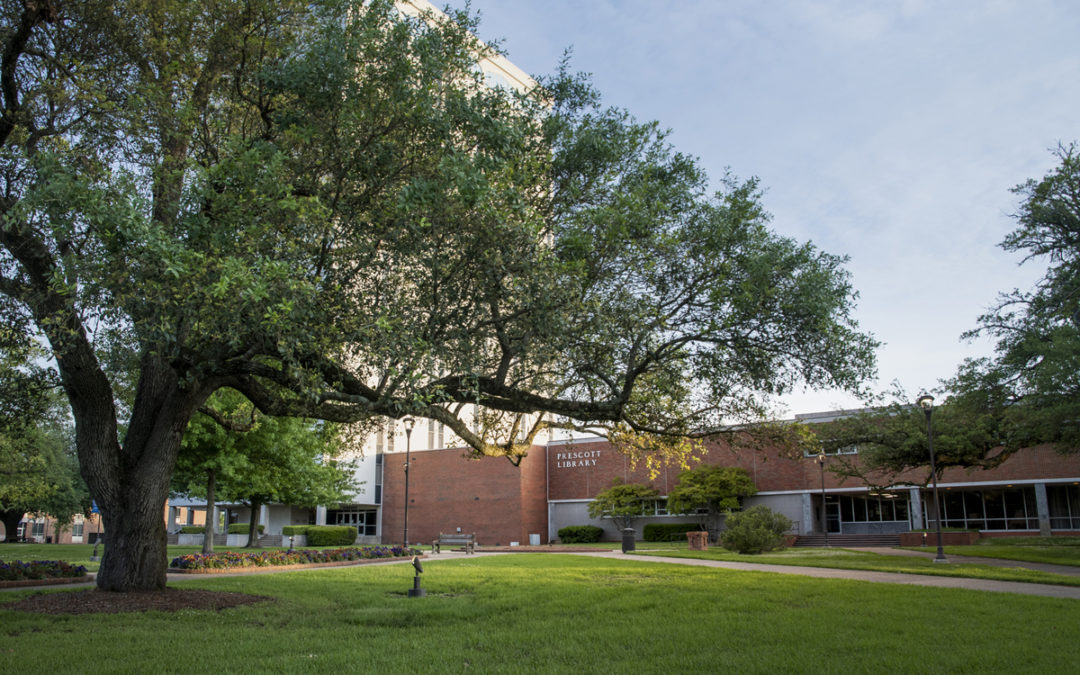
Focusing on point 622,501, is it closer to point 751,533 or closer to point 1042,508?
point 751,533

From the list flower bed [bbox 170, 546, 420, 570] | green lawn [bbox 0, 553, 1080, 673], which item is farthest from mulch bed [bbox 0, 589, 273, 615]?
flower bed [bbox 170, 546, 420, 570]

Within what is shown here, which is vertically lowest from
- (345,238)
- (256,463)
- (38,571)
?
(38,571)

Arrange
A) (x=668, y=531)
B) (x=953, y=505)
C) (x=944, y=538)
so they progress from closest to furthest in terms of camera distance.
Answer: (x=944, y=538)
(x=953, y=505)
(x=668, y=531)

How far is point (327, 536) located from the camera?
46.2 m

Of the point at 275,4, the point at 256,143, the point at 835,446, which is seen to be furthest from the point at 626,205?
the point at 835,446

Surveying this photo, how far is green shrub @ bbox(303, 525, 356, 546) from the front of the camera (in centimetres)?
4616

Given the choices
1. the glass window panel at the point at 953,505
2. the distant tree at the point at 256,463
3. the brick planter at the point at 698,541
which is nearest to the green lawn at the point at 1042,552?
the glass window panel at the point at 953,505

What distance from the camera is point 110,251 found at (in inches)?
298

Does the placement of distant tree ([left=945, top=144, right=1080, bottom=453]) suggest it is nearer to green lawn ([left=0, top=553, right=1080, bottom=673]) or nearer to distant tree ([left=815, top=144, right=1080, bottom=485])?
distant tree ([left=815, top=144, right=1080, bottom=485])

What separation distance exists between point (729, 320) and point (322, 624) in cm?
685

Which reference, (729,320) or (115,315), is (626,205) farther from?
(115,315)

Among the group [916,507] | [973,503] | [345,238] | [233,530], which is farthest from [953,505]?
[233,530]

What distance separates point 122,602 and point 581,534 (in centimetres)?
3665

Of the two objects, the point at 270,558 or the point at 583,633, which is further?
the point at 270,558
